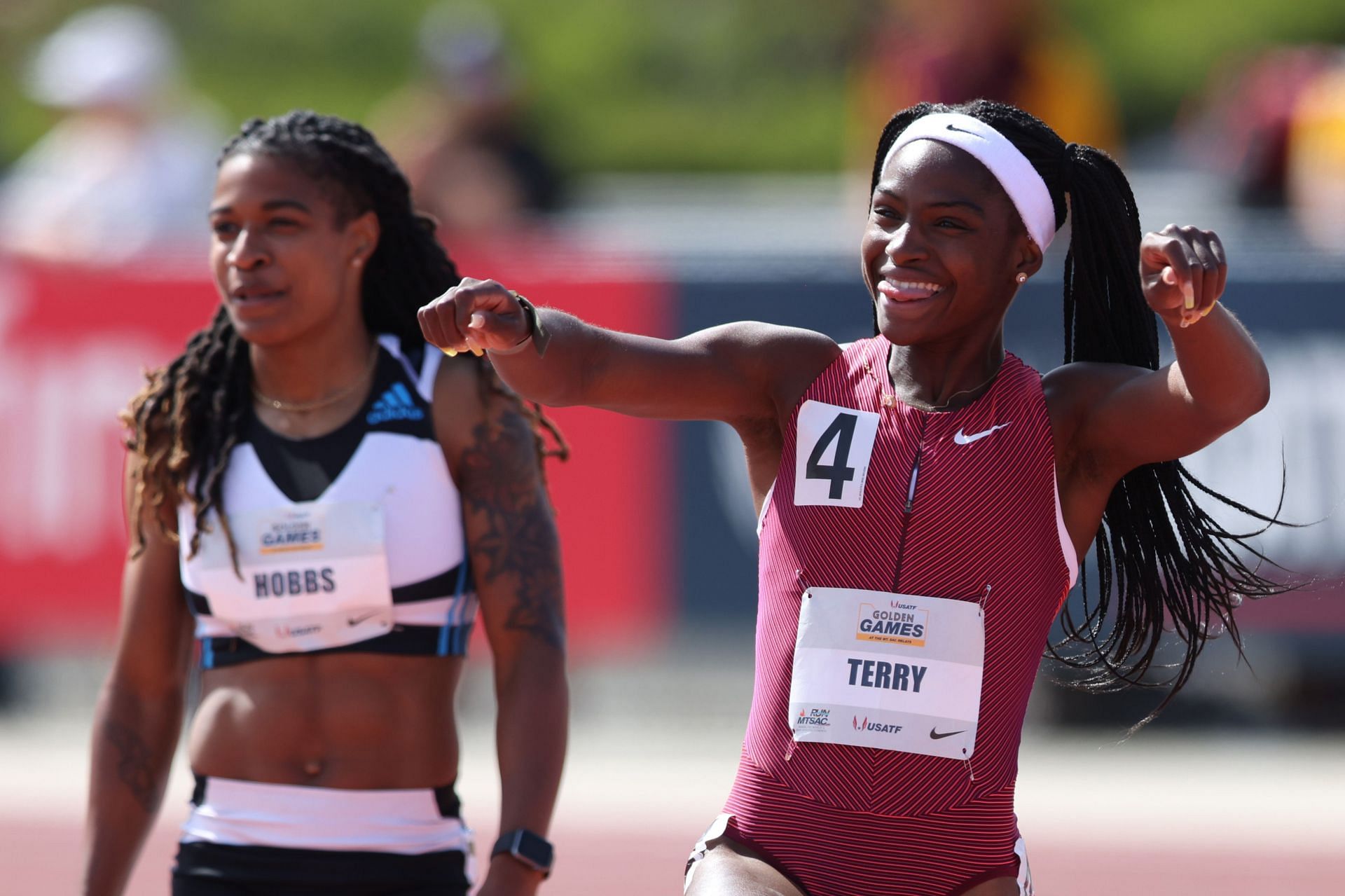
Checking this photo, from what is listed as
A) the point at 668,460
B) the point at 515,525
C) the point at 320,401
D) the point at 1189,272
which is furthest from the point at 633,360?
the point at 668,460

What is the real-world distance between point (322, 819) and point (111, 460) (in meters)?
5.23

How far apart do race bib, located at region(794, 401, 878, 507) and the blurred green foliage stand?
13236mm

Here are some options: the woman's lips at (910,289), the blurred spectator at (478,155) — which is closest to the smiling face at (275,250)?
the woman's lips at (910,289)

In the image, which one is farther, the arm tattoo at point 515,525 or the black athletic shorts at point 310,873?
the arm tattoo at point 515,525

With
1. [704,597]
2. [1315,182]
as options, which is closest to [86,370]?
[704,597]

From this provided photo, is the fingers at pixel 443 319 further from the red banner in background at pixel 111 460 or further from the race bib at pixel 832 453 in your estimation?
the red banner in background at pixel 111 460

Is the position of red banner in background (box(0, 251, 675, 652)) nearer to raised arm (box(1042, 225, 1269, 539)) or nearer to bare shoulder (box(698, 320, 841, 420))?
bare shoulder (box(698, 320, 841, 420))

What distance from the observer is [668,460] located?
338 inches

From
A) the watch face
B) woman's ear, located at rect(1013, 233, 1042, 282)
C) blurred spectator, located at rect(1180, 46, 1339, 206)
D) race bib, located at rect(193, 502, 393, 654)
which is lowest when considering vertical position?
the watch face

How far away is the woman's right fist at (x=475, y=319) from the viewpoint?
124 inches

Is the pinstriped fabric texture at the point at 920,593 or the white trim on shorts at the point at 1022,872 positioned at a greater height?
the pinstriped fabric texture at the point at 920,593

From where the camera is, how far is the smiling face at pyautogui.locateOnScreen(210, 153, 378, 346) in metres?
4.05

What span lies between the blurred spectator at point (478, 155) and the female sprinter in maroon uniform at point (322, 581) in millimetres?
5732

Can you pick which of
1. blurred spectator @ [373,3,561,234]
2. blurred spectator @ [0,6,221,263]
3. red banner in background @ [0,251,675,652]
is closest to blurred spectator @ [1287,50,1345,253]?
red banner in background @ [0,251,675,652]
